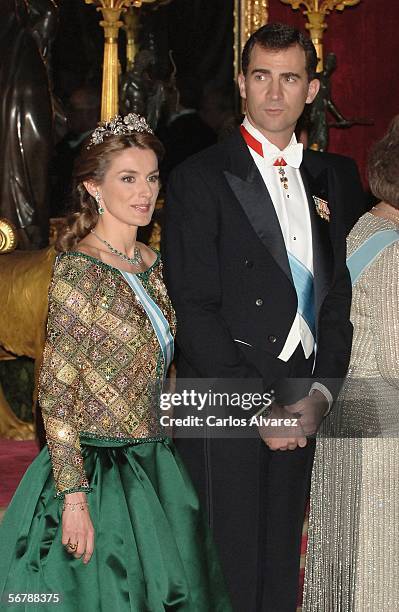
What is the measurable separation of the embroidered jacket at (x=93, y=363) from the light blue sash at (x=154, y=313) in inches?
0.6

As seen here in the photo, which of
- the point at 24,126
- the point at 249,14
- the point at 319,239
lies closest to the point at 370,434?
the point at 319,239

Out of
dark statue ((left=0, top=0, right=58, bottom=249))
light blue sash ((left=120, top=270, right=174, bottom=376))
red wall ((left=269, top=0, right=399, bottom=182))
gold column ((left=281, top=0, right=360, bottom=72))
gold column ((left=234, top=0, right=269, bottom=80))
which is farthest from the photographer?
red wall ((left=269, top=0, right=399, bottom=182))

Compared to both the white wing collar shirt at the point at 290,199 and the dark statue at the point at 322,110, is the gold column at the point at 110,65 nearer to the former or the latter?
the dark statue at the point at 322,110

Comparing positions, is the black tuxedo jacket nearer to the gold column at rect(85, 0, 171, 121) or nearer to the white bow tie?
the white bow tie

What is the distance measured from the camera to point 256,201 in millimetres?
3074

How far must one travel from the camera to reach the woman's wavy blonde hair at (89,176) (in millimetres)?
2980

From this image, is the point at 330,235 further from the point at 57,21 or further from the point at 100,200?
the point at 57,21

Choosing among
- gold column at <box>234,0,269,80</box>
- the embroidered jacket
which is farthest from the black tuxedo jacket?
gold column at <box>234,0,269,80</box>

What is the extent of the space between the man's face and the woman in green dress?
29 centimetres

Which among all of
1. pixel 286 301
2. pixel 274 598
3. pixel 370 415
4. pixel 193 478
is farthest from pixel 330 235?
pixel 274 598

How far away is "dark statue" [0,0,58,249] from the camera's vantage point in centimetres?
740

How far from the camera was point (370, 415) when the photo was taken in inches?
122

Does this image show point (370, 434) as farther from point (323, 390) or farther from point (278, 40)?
point (278, 40)

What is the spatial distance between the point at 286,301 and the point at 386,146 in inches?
19.5
